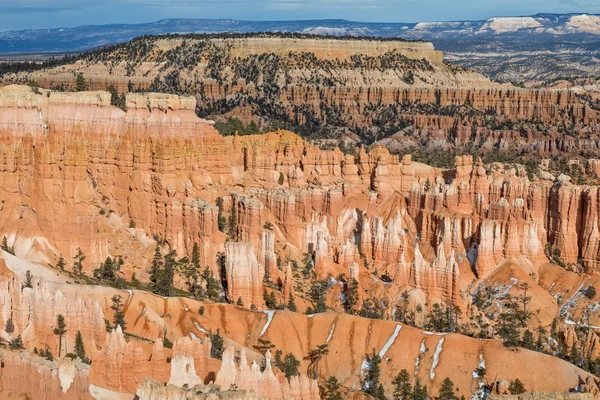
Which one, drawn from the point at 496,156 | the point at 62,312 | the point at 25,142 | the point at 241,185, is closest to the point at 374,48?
the point at 496,156

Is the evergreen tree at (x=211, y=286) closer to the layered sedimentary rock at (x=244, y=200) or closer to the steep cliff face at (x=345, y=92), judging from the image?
the layered sedimentary rock at (x=244, y=200)

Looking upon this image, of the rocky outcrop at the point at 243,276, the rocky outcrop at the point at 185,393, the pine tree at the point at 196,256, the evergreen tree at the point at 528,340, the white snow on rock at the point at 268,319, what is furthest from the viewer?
the pine tree at the point at 196,256

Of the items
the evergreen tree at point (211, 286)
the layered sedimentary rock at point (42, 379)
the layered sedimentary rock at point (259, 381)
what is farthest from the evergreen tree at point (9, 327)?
the evergreen tree at point (211, 286)

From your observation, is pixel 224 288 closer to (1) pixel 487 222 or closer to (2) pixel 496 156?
(1) pixel 487 222

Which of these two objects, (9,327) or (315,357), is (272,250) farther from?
(9,327)

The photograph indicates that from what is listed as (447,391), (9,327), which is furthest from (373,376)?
(9,327)

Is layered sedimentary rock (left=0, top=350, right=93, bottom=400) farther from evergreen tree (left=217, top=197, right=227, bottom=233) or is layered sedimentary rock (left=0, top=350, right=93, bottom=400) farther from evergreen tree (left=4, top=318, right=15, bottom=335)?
evergreen tree (left=217, top=197, right=227, bottom=233)

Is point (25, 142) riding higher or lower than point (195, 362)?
higher

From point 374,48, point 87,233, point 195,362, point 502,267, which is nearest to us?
point 195,362
